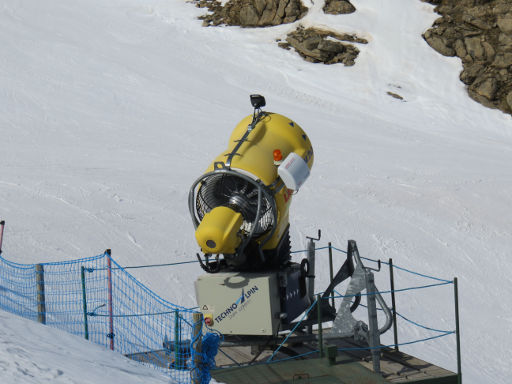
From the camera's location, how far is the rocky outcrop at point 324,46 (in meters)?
31.8

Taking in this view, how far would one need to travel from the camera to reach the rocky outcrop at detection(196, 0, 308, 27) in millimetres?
34844

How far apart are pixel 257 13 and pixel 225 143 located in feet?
55.5

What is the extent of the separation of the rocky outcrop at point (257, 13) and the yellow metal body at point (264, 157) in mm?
27260

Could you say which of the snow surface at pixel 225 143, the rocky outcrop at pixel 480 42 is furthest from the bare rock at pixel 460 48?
the snow surface at pixel 225 143

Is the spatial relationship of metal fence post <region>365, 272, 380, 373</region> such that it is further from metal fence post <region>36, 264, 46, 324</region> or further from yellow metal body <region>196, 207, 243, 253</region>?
metal fence post <region>36, 264, 46, 324</region>

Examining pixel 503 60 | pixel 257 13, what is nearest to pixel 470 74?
pixel 503 60

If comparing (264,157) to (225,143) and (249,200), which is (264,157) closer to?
(249,200)

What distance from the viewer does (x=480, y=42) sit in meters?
31.4

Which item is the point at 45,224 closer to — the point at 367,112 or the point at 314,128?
the point at 314,128

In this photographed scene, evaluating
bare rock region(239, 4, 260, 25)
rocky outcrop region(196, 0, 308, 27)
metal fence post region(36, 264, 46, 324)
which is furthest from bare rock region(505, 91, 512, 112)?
metal fence post region(36, 264, 46, 324)

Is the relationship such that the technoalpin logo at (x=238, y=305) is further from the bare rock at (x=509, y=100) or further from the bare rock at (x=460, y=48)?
the bare rock at (x=460, y=48)

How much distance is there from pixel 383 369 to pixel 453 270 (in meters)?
6.38

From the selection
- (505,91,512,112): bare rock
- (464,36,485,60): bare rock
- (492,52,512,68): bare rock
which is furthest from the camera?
(464,36,485,60): bare rock

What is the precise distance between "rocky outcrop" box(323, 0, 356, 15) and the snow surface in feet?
1.36
